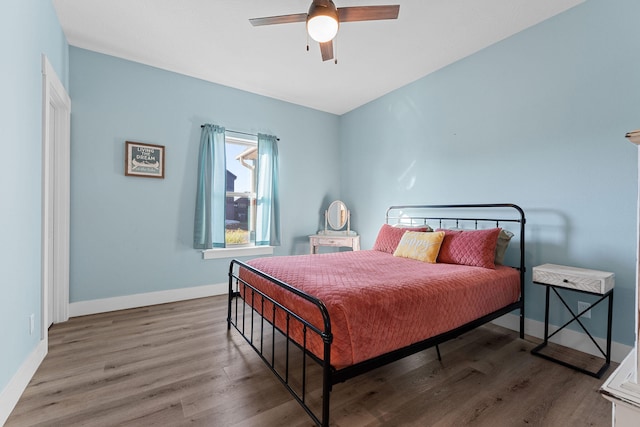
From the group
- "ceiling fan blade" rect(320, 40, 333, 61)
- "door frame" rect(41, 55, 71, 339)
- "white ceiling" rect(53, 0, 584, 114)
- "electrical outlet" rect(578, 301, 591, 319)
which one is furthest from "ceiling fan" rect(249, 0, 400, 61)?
"electrical outlet" rect(578, 301, 591, 319)

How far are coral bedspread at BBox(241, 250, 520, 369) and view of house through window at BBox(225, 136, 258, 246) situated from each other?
64.9 inches

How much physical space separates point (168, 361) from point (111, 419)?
2.01 feet

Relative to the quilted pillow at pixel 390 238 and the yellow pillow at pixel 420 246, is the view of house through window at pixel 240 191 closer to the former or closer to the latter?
the quilted pillow at pixel 390 238

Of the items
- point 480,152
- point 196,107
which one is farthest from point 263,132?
point 480,152

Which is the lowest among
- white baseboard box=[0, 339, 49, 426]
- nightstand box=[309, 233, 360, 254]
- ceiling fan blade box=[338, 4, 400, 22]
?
white baseboard box=[0, 339, 49, 426]

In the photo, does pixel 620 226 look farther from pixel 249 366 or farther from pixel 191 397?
pixel 191 397

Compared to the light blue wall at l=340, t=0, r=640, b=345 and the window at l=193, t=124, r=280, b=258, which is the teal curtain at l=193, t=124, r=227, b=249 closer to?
the window at l=193, t=124, r=280, b=258

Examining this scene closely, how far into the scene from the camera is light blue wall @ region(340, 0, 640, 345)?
2.20m

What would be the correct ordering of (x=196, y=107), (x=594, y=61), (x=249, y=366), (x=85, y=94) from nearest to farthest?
→ (x=249, y=366) → (x=594, y=61) → (x=85, y=94) → (x=196, y=107)

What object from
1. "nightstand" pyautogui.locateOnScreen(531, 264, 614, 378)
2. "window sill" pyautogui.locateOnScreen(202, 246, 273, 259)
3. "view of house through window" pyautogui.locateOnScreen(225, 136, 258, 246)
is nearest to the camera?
"nightstand" pyautogui.locateOnScreen(531, 264, 614, 378)

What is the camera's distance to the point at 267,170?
421 cm

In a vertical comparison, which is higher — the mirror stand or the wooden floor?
the mirror stand

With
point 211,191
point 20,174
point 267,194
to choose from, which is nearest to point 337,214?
point 267,194

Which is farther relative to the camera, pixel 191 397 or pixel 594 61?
pixel 594 61
